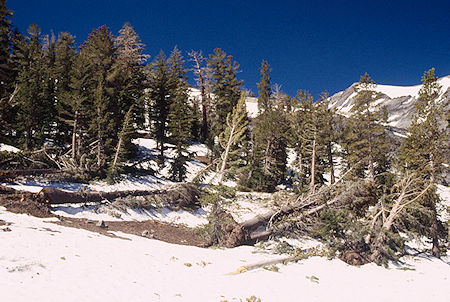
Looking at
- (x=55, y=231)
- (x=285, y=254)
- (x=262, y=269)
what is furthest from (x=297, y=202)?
(x=55, y=231)

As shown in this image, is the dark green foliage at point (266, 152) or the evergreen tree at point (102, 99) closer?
the evergreen tree at point (102, 99)

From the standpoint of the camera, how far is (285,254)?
39.9 ft

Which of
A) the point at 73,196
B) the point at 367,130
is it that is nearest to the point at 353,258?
the point at 73,196

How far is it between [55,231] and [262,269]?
7869 millimetres

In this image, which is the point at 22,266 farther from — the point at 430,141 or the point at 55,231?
the point at 430,141

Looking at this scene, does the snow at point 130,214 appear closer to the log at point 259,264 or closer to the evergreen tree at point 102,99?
the log at point 259,264

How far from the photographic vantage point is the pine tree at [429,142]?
56.2ft

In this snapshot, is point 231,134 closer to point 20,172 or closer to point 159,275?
point 159,275

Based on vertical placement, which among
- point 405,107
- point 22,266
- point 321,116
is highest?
point 405,107

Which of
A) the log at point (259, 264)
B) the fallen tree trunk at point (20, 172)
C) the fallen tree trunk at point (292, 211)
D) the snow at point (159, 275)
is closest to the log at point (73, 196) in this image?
the snow at point (159, 275)

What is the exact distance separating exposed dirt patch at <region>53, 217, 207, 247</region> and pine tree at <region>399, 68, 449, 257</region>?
601 inches

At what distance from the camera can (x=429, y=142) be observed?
1789 cm

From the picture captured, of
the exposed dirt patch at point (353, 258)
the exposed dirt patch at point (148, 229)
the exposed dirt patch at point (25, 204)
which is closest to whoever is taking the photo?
the exposed dirt patch at point (25, 204)

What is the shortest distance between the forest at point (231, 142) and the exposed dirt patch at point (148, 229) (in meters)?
1.45
